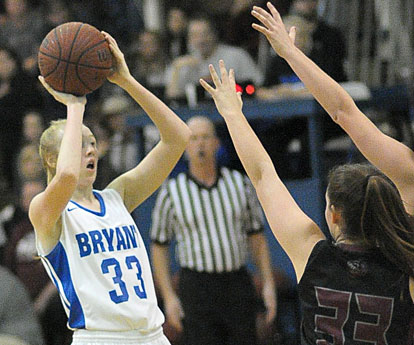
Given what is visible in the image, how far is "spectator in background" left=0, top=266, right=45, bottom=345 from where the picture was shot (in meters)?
7.75

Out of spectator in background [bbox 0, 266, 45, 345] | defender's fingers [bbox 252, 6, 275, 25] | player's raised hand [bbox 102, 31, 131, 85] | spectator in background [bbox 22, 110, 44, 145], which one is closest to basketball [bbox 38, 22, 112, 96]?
player's raised hand [bbox 102, 31, 131, 85]

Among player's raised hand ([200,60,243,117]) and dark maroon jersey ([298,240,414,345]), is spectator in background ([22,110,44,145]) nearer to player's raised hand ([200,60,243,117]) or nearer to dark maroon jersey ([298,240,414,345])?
player's raised hand ([200,60,243,117])

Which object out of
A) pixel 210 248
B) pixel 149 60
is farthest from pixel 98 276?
pixel 149 60

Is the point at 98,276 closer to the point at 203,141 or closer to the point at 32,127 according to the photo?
the point at 203,141

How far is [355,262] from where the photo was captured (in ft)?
10.4

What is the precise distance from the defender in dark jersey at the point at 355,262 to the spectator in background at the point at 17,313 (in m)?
4.98

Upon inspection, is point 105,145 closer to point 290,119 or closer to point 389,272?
point 290,119

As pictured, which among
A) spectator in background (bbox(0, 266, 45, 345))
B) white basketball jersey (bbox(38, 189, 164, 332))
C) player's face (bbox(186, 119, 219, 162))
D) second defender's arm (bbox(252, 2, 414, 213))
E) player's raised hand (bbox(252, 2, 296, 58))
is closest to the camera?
second defender's arm (bbox(252, 2, 414, 213))

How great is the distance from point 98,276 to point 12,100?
20.2 feet

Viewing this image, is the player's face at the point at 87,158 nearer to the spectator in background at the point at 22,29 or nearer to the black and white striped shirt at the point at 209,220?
the black and white striped shirt at the point at 209,220

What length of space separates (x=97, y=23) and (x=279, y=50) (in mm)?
7630

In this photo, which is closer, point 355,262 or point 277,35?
point 355,262

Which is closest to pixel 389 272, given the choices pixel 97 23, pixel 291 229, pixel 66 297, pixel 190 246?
pixel 291 229

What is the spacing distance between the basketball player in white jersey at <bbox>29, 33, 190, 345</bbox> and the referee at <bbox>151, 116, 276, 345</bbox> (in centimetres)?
299
